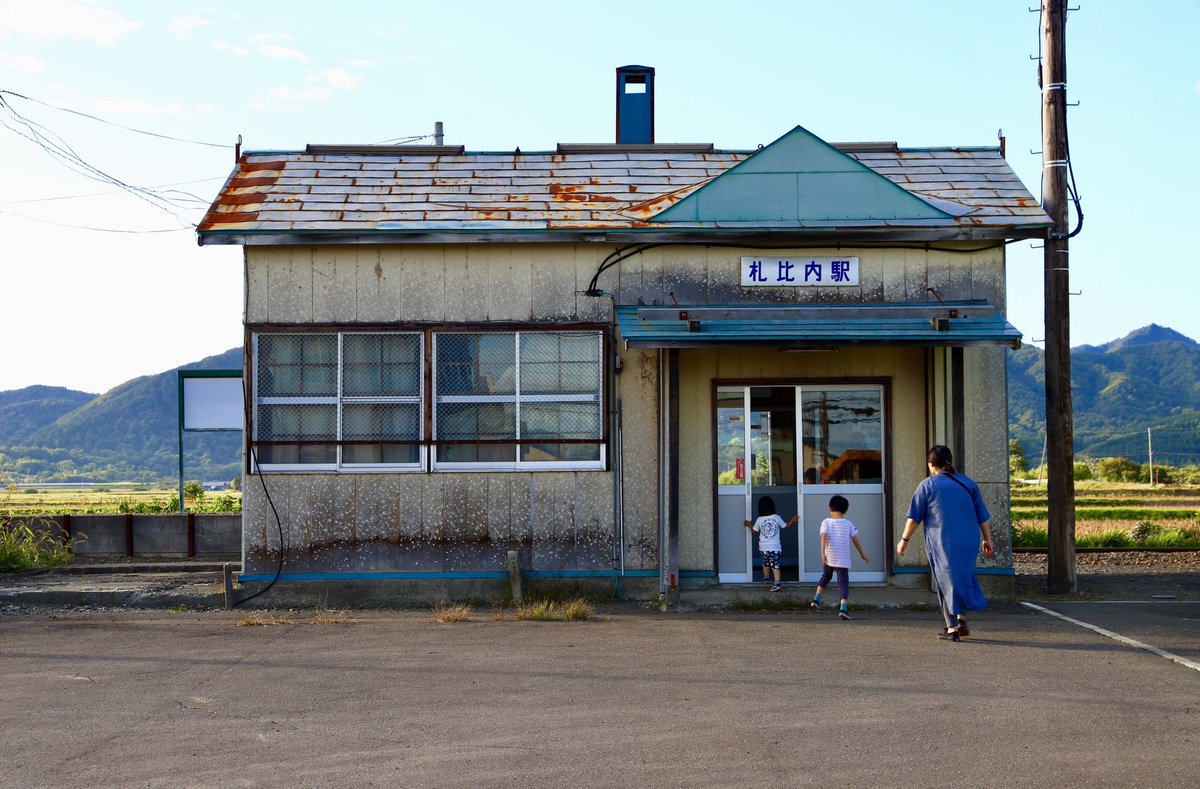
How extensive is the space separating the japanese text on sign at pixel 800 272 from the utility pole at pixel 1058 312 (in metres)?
2.24

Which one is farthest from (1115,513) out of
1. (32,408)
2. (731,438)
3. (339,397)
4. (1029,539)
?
(32,408)

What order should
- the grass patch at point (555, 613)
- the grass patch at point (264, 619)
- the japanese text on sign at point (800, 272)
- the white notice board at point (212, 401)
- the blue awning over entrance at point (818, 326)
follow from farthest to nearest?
the white notice board at point (212, 401) < the japanese text on sign at point (800, 272) < the blue awning over entrance at point (818, 326) < the grass patch at point (555, 613) < the grass patch at point (264, 619)

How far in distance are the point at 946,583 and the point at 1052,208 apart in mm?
5237

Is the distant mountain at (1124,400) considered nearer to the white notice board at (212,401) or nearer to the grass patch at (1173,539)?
the grass patch at (1173,539)

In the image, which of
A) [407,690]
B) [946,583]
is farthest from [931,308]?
[407,690]

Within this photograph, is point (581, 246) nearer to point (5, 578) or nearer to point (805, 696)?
point (805, 696)

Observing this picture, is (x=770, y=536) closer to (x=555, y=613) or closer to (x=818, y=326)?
(x=818, y=326)

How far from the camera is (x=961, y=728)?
6.67 meters

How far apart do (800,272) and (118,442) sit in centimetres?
16481

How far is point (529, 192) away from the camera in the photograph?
13.2 metres

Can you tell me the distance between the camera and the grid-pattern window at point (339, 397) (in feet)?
40.9

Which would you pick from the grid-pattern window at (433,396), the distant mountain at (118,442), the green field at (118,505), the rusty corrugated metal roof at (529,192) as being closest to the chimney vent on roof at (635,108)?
the rusty corrugated metal roof at (529,192)

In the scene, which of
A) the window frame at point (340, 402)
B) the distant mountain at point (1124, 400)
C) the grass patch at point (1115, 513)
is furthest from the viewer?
the distant mountain at point (1124, 400)

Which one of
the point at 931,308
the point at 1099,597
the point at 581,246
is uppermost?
the point at 581,246
